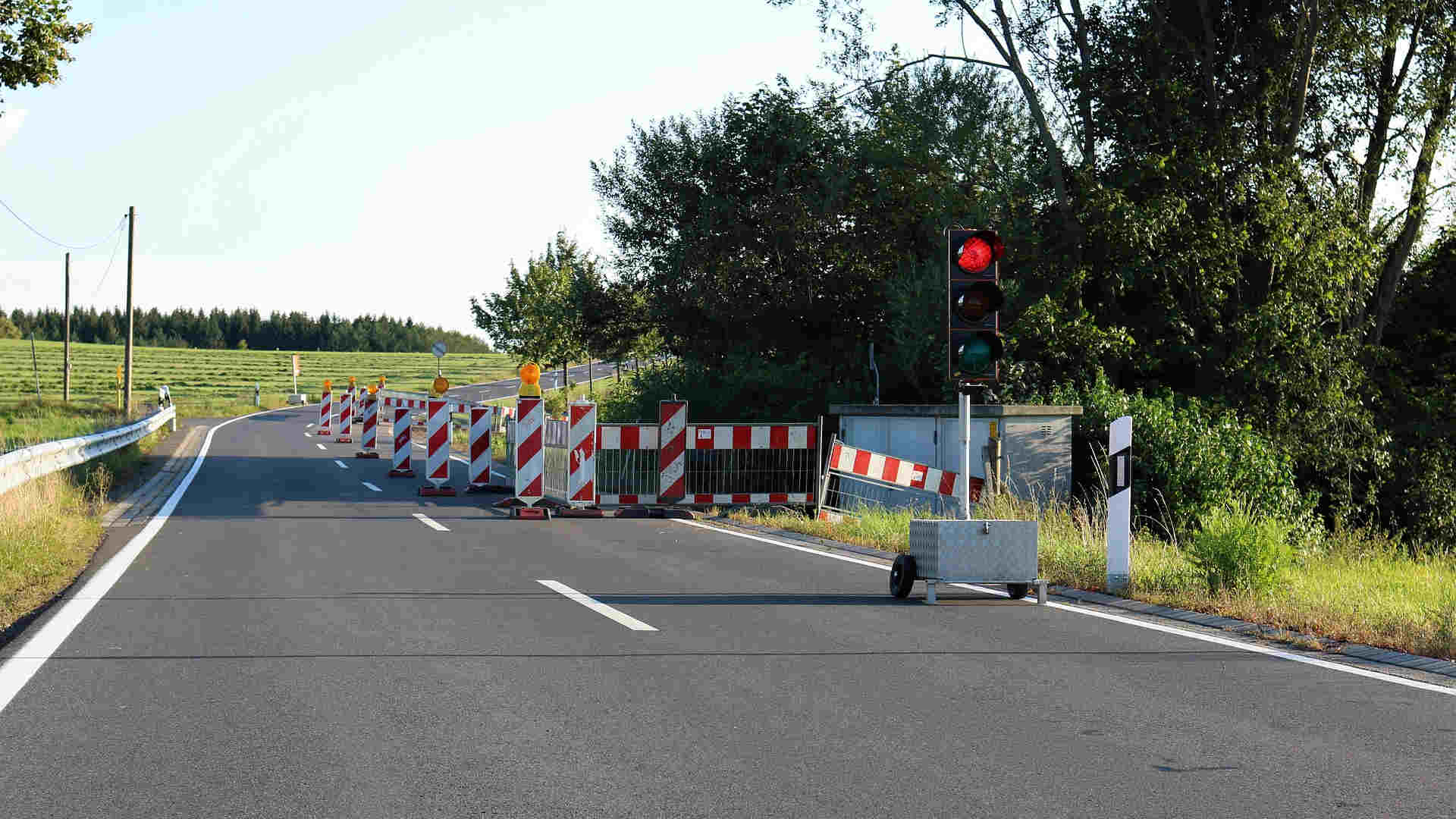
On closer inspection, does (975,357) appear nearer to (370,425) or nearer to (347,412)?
(370,425)

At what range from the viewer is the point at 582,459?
16.9m

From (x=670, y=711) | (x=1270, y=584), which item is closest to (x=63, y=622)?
(x=670, y=711)

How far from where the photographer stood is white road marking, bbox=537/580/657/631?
8.37 meters

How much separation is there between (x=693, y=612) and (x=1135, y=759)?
4.16 meters

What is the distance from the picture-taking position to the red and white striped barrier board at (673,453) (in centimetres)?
1705

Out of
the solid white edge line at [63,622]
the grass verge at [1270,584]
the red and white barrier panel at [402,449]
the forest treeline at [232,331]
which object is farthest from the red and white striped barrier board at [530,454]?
the forest treeline at [232,331]

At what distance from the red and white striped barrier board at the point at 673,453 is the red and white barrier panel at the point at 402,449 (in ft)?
27.5

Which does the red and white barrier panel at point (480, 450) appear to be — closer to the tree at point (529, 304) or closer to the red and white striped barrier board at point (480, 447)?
the red and white striped barrier board at point (480, 447)

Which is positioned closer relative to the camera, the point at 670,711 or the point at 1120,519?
the point at 670,711

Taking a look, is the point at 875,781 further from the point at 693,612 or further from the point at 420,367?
the point at 420,367

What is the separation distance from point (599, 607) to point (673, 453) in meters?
8.10

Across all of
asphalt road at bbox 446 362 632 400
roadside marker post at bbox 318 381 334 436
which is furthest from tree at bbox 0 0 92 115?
asphalt road at bbox 446 362 632 400

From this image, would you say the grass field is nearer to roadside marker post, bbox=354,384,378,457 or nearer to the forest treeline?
the forest treeline

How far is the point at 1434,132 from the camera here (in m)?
22.5
